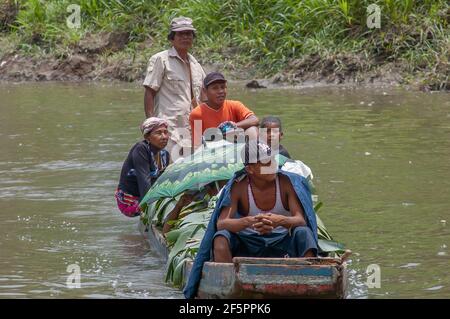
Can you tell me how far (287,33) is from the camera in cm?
2122

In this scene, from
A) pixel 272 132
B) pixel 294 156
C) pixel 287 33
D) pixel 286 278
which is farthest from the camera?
pixel 287 33

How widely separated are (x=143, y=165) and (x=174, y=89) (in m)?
1.25

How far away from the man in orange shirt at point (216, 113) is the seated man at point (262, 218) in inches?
89.9

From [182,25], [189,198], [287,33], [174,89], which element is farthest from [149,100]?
[287,33]

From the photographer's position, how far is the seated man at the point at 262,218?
731cm

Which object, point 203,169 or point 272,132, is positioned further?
point 272,132

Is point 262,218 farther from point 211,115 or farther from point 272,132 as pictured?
point 211,115

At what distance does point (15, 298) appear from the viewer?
26.1 ft

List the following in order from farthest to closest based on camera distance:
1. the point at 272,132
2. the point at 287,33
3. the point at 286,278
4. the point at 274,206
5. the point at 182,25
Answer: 1. the point at 287,33
2. the point at 182,25
3. the point at 272,132
4. the point at 274,206
5. the point at 286,278

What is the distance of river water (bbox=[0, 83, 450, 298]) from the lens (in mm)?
8562

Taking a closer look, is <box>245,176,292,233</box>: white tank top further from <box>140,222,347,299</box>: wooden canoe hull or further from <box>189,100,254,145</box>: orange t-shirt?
<box>189,100,254,145</box>: orange t-shirt

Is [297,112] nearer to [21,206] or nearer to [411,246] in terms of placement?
[21,206]
